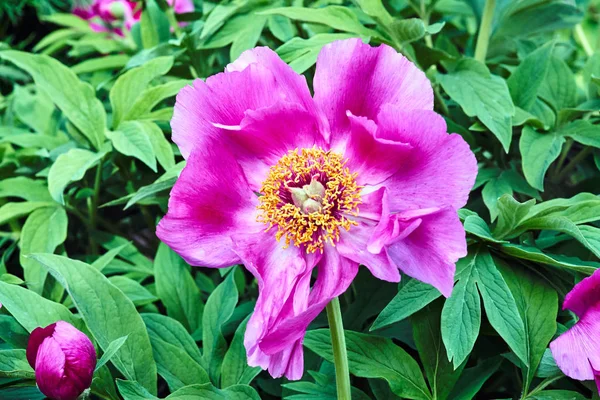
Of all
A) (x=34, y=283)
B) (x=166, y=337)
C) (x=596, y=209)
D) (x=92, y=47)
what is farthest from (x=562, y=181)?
(x=92, y=47)

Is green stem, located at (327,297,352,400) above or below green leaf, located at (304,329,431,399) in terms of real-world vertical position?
above

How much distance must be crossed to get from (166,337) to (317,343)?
154 millimetres

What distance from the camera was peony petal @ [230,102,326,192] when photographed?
555 millimetres

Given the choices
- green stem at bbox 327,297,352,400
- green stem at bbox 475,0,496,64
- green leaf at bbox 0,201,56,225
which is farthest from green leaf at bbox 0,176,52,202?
green stem at bbox 475,0,496,64

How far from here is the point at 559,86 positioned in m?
0.80

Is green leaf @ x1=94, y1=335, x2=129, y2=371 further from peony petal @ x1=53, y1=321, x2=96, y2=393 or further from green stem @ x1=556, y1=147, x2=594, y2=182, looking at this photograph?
green stem @ x1=556, y1=147, x2=594, y2=182

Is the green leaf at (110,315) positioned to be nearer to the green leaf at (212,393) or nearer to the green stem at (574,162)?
the green leaf at (212,393)

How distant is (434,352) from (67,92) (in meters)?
0.55

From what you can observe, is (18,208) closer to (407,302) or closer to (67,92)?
(67,92)

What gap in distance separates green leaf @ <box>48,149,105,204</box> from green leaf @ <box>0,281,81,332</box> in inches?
5.2

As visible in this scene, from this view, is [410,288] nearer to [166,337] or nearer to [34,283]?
[166,337]

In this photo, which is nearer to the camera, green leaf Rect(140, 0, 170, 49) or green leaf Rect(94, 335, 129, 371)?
green leaf Rect(94, 335, 129, 371)

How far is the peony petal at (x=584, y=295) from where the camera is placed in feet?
1.69

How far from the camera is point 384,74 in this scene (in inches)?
21.6
